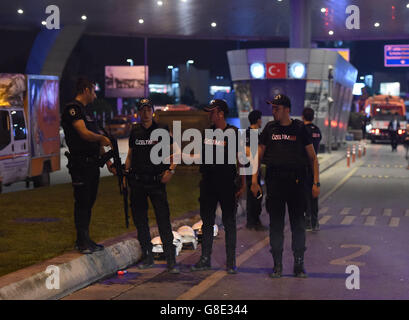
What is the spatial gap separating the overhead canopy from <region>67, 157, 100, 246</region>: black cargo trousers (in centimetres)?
2659

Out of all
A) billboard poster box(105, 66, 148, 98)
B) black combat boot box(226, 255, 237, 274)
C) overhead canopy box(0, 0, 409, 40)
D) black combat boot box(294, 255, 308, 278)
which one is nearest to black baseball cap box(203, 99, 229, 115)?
black combat boot box(226, 255, 237, 274)

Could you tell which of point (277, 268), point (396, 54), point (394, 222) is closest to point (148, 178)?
point (277, 268)

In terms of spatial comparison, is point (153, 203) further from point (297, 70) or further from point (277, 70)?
point (277, 70)

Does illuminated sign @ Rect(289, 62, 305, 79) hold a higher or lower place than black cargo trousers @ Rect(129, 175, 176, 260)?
higher

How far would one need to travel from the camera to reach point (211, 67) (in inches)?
5723

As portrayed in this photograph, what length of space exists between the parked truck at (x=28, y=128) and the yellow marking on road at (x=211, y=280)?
29.2ft

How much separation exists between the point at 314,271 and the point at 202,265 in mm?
1338

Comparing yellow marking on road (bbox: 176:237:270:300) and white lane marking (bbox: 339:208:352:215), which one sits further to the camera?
white lane marking (bbox: 339:208:352:215)

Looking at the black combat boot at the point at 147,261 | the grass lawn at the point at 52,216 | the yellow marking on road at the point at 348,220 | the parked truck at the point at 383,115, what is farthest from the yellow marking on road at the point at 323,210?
the parked truck at the point at 383,115

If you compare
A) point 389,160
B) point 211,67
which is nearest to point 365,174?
point 389,160

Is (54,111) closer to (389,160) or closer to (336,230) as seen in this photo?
(336,230)

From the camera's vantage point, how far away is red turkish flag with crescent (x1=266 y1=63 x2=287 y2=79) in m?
41.6

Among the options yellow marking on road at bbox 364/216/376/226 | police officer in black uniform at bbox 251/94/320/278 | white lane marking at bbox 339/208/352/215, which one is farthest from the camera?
white lane marking at bbox 339/208/352/215

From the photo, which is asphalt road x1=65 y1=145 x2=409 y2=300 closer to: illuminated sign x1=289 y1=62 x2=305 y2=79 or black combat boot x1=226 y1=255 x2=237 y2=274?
black combat boot x1=226 y1=255 x2=237 y2=274
